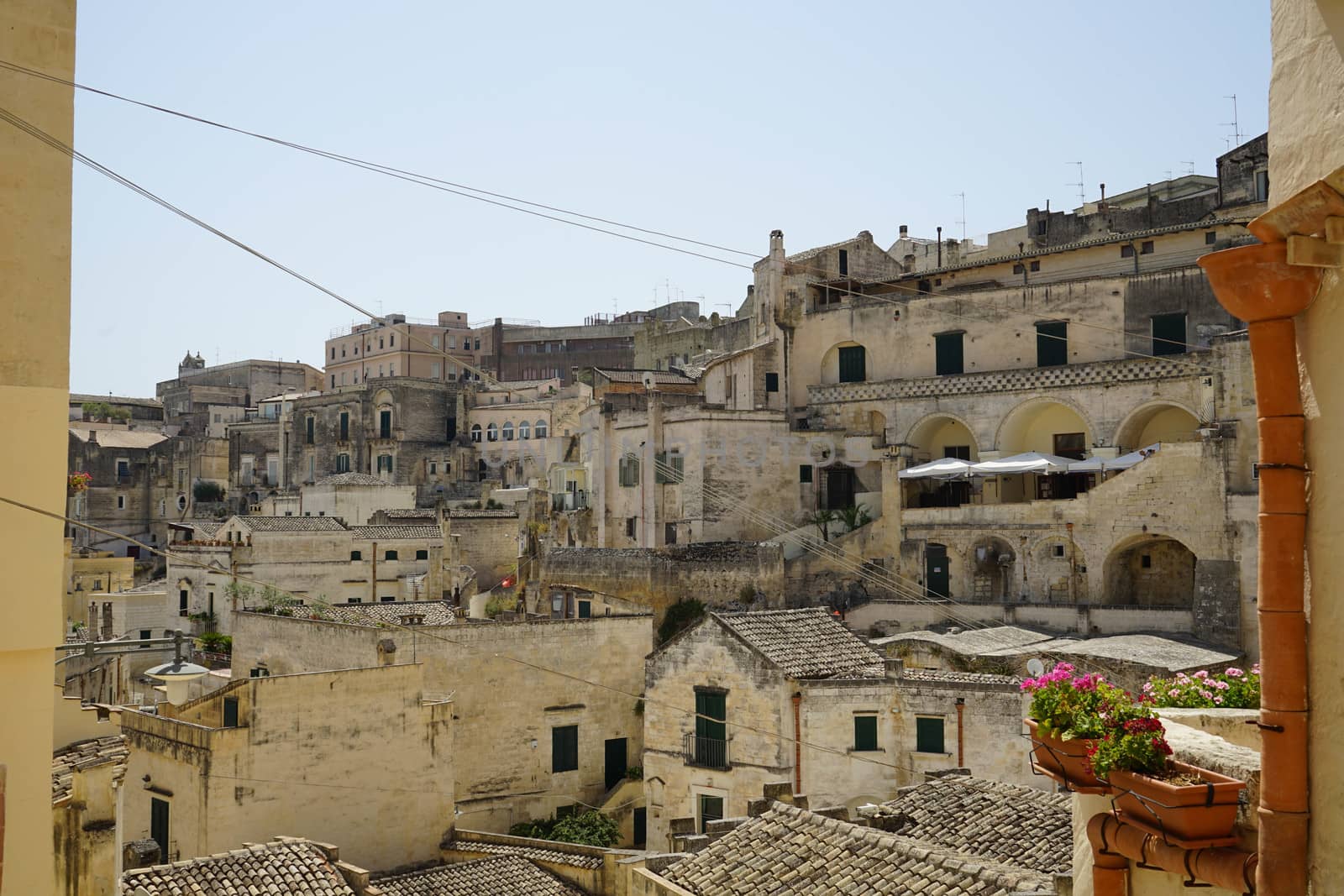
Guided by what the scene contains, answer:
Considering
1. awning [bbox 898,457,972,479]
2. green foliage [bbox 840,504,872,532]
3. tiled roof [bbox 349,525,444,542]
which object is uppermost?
awning [bbox 898,457,972,479]

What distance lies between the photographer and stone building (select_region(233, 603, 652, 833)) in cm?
2672

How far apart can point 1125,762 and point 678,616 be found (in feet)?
105

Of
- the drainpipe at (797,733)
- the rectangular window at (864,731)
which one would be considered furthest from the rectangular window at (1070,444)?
the drainpipe at (797,733)

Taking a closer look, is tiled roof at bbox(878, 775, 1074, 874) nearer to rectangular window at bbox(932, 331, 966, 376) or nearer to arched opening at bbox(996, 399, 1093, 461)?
arched opening at bbox(996, 399, 1093, 461)

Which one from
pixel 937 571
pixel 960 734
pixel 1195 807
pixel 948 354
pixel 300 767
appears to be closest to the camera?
pixel 1195 807

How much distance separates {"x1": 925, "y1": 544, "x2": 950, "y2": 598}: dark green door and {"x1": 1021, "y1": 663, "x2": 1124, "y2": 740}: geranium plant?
2995 cm

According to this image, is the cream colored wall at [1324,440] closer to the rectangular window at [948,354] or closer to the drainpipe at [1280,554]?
the drainpipe at [1280,554]

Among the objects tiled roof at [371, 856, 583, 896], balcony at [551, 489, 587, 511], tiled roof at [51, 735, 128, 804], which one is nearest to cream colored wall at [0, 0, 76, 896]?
tiled roof at [51, 735, 128, 804]

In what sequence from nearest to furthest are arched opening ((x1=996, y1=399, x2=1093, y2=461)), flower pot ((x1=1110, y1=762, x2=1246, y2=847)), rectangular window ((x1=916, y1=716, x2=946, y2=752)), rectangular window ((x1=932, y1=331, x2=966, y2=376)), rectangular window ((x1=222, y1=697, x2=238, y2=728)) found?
flower pot ((x1=1110, y1=762, x2=1246, y2=847)) < rectangular window ((x1=222, y1=697, x2=238, y2=728)) < rectangular window ((x1=916, y1=716, x2=946, y2=752)) < arched opening ((x1=996, y1=399, x2=1093, y2=461)) < rectangular window ((x1=932, y1=331, x2=966, y2=376))

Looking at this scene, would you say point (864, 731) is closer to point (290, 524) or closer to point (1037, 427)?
point (1037, 427)

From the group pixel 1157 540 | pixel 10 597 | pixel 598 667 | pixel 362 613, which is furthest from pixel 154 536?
pixel 10 597

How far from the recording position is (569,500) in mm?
53344

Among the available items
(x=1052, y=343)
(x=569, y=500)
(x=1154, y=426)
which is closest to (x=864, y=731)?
(x=1154, y=426)

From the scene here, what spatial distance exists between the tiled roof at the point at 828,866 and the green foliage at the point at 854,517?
76.2 feet
